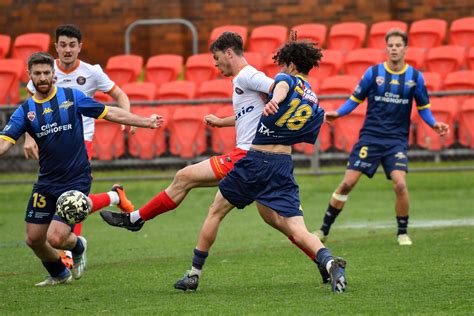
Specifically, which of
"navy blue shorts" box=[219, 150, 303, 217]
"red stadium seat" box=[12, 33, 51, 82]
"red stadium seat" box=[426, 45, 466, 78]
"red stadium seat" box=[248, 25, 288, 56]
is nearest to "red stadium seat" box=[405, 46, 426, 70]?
"red stadium seat" box=[426, 45, 466, 78]

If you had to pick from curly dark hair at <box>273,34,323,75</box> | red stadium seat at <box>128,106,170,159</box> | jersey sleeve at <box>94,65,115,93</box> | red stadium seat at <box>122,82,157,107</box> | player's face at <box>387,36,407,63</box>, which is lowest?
red stadium seat at <box>128,106,170,159</box>

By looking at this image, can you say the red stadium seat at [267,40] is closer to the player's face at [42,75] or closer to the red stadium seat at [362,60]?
the red stadium seat at [362,60]

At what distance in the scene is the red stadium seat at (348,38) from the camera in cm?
2062

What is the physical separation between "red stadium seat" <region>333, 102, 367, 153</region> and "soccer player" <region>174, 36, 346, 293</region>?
8.47m

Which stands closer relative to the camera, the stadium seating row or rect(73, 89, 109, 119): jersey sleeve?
Answer: rect(73, 89, 109, 119): jersey sleeve

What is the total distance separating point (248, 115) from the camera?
9.20 metres

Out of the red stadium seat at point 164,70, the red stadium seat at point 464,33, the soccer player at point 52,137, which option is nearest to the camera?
the soccer player at point 52,137

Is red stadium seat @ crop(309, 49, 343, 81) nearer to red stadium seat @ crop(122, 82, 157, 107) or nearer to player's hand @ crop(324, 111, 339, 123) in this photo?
red stadium seat @ crop(122, 82, 157, 107)

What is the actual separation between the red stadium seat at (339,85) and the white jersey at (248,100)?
8.66m

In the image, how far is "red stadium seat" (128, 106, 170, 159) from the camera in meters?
17.3

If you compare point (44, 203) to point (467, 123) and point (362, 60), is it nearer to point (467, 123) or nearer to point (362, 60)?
point (467, 123)

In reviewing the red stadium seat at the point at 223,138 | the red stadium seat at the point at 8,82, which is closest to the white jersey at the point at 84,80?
the red stadium seat at the point at 223,138

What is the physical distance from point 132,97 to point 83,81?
24.6ft

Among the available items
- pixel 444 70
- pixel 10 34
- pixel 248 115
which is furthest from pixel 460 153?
pixel 10 34
